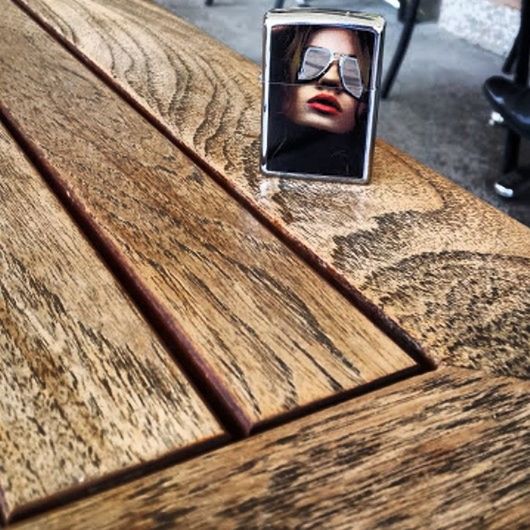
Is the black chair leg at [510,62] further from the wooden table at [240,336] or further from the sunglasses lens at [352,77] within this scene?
the sunglasses lens at [352,77]

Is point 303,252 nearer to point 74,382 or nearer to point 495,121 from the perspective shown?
point 74,382

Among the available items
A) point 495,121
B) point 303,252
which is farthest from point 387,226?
point 495,121

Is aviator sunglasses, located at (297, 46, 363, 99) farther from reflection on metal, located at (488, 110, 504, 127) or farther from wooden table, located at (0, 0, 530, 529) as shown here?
reflection on metal, located at (488, 110, 504, 127)

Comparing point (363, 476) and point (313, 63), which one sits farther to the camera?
point (313, 63)

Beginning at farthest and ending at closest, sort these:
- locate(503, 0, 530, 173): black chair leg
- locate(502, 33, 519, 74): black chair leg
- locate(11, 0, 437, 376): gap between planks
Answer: locate(502, 33, 519, 74): black chair leg
locate(503, 0, 530, 173): black chair leg
locate(11, 0, 437, 376): gap between planks

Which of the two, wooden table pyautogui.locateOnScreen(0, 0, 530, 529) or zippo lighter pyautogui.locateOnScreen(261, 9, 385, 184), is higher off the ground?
zippo lighter pyautogui.locateOnScreen(261, 9, 385, 184)

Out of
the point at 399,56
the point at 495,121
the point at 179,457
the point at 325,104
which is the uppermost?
the point at 325,104

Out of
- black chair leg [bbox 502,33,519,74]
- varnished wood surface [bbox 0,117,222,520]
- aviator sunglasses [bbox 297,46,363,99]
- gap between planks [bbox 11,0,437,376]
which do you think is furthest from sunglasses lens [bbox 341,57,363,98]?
black chair leg [bbox 502,33,519,74]
